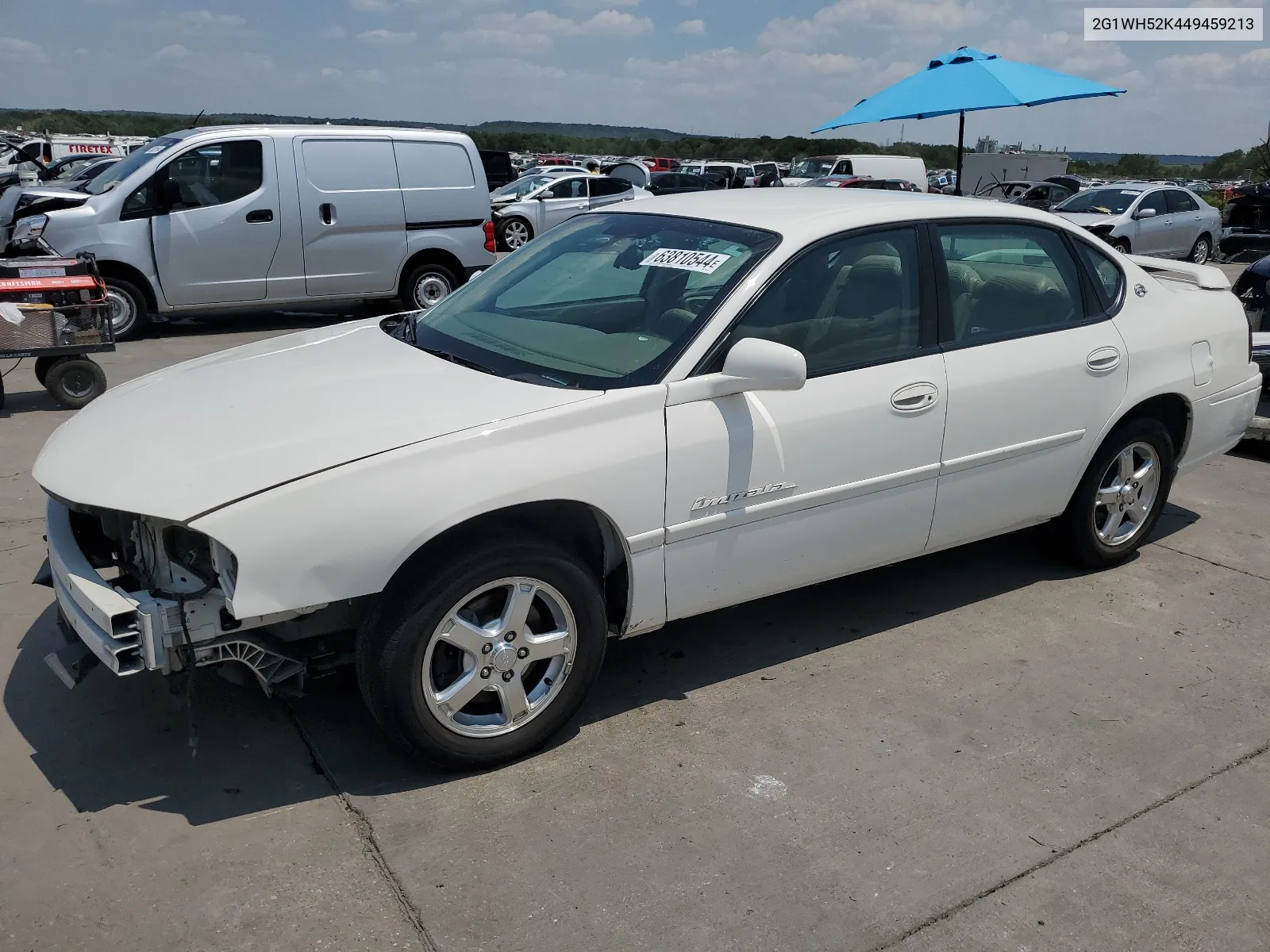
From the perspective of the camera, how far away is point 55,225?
31.4ft

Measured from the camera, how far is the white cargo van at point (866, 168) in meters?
31.8

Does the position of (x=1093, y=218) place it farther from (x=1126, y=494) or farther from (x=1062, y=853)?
(x=1062, y=853)

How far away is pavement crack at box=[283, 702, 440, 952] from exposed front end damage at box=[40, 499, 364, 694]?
0.18m

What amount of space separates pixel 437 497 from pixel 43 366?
19.4ft

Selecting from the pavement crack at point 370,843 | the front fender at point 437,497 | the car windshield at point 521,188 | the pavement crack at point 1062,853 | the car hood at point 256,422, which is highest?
the car windshield at point 521,188

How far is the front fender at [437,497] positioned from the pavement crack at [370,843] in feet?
2.15

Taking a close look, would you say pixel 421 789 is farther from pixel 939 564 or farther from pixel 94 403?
pixel 939 564

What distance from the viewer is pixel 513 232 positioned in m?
19.8

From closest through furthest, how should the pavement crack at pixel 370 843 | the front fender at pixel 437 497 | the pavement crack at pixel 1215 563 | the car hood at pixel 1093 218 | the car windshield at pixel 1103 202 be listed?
the pavement crack at pixel 370 843, the front fender at pixel 437 497, the pavement crack at pixel 1215 563, the car hood at pixel 1093 218, the car windshield at pixel 1103 202

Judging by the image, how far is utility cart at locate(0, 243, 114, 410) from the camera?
22.4 ft

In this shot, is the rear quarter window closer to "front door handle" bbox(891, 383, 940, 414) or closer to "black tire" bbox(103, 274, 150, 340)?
"black tire" bbox(103, 274, 150, 340)

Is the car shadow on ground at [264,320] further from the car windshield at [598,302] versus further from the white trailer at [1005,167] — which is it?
the white trailer at [1005,167]

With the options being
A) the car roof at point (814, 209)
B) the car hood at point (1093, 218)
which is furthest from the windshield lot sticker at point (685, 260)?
the car hood at point (1093, 218)

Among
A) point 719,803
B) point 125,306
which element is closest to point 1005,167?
point 125,306
